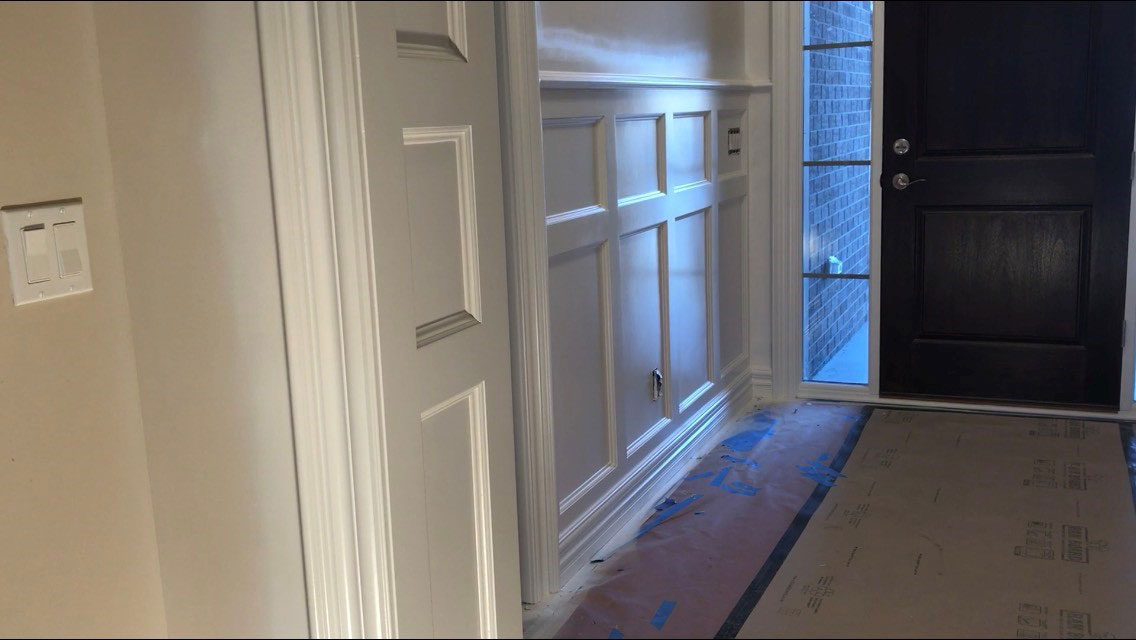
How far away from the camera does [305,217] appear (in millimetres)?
1263

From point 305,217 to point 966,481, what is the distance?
2.39 m

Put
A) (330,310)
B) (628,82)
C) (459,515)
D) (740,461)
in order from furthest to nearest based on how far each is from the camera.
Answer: (740,461) → (628,82) → (459,515) → (330,310)

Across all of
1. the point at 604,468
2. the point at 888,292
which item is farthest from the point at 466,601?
the point at 888,292

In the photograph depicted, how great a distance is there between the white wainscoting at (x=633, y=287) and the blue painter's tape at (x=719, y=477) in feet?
0.43

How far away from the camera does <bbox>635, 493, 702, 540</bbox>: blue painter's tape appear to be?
9.14 feet

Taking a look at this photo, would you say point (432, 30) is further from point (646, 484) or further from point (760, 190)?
point (760, 190)

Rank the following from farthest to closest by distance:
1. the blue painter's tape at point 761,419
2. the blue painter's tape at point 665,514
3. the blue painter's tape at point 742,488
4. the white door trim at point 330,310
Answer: the blue painter's tape at point 761,419
the blue painter's tape at point 742,488
the blue painter's tape at point 665,514
the white door trim at point 330,310

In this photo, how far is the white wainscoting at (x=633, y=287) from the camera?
2496 mm

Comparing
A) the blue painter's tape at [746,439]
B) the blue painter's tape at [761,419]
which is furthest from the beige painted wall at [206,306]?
the blue painter's tape at [761,419]

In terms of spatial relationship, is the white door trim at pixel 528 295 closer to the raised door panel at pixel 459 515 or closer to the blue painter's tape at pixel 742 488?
the raised door panel at pixel 459 515

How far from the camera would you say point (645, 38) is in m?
2.96

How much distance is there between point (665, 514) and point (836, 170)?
161 cm

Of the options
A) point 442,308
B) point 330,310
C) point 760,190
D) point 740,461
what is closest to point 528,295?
point 442,308

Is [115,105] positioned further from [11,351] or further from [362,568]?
[362,568]
